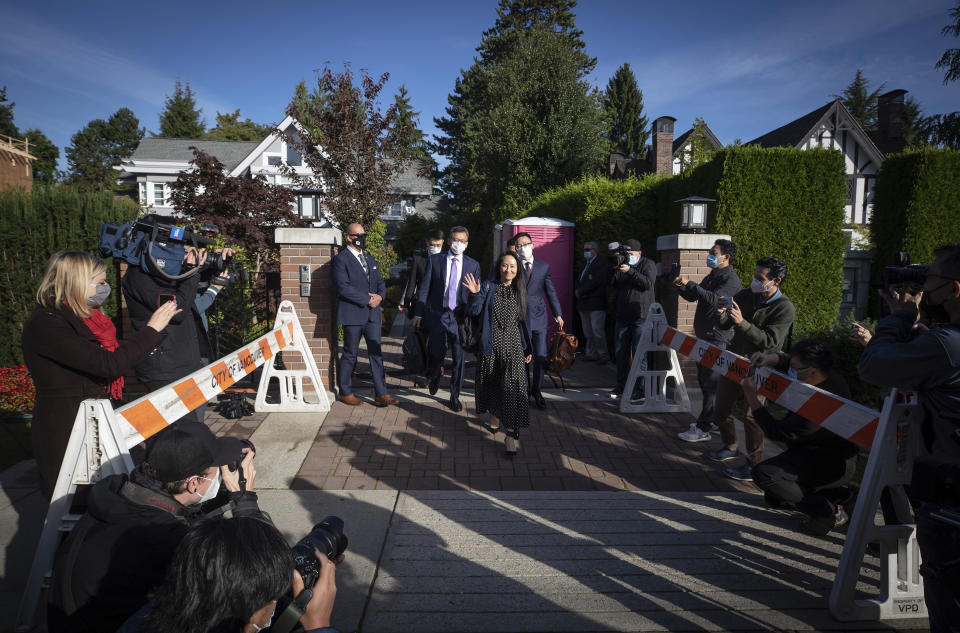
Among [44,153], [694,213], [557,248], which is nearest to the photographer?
[694,213]

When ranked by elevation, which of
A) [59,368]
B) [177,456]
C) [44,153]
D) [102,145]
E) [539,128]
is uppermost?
[102,145]

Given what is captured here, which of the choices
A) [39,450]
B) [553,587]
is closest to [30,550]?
[39,450]

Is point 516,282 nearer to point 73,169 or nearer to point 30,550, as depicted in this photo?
point 30,550

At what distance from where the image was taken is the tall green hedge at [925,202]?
34.4 ft

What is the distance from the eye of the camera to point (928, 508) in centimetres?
206

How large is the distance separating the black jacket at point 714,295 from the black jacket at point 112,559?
4877 millimetres

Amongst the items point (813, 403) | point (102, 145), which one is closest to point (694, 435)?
point (813, 403)

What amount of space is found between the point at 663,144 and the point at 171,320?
2985 cm

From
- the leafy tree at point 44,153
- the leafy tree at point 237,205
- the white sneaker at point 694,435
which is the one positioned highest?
the leafy tree at point 44,153

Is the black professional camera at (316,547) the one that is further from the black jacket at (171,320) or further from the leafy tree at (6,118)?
the leafy tree at (6,118)

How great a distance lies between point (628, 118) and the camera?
46.4 m

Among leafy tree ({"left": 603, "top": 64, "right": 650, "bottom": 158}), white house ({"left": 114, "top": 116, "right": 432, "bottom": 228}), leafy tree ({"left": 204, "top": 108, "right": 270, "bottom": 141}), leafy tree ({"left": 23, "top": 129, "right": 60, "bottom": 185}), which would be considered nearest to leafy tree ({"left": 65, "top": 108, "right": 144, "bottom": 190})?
leafy tree ({"left": 23, "top": 129, "right": 60, "bottom": 185})

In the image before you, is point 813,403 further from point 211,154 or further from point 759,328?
point 211,154

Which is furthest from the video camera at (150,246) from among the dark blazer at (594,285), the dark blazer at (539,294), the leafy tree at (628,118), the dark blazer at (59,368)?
the leafy tree at (628,118)
